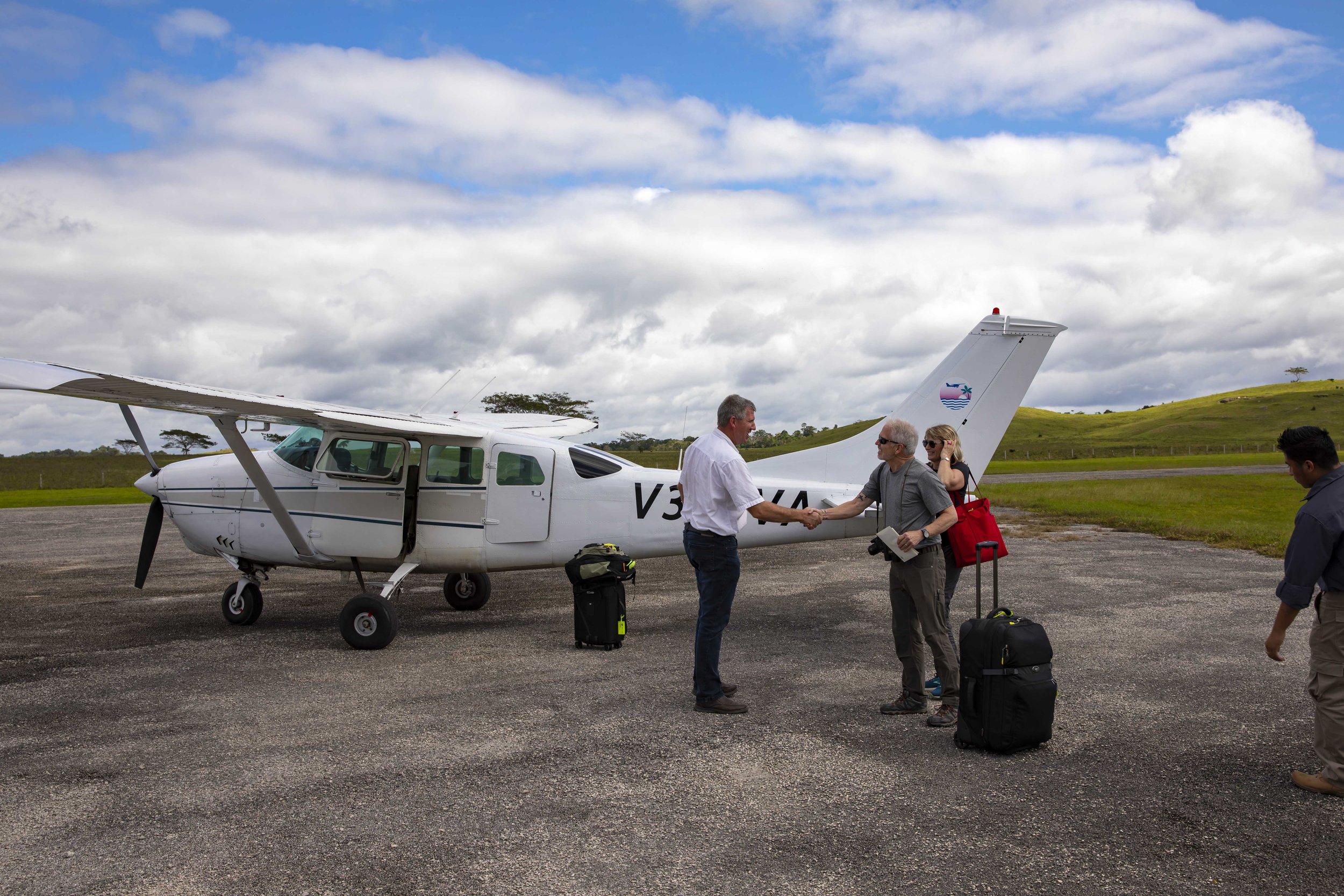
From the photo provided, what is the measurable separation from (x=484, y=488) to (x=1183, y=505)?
20554 millimetres

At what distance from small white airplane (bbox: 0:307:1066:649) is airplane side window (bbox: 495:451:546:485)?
1 cm

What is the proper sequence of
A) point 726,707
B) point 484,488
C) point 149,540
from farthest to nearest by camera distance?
point 149,540
point 484,488
point 726,707

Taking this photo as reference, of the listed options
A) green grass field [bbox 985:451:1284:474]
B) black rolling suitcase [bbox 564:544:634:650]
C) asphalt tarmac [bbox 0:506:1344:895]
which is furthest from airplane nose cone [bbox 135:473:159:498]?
green grass field [bbox 985:451:1284:474]

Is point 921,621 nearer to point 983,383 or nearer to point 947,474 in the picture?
point 947,474

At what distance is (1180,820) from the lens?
3.89 metres

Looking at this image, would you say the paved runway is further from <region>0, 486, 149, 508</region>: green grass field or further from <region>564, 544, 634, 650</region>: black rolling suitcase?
<region>0, 486, 149, 508</region>: green grass field

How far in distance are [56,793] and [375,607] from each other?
3454 millimetres

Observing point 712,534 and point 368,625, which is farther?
point 368,625

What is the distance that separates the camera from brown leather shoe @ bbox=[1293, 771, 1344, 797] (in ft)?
13.4

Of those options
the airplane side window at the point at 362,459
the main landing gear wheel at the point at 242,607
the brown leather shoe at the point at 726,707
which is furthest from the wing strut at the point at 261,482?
the brown leather shoe at the point at 726,707

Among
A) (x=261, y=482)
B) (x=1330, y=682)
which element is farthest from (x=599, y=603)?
(x=1330, y=682)

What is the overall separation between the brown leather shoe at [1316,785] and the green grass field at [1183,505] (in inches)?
398

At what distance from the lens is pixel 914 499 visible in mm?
5402

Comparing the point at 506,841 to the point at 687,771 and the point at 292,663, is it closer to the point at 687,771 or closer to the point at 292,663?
the point at 687,771
